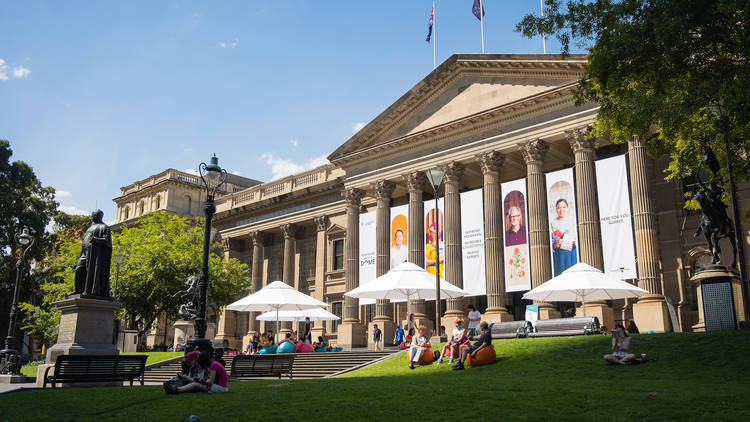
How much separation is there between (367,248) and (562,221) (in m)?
12.3

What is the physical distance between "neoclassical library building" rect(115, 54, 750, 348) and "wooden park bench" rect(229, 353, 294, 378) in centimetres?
1028

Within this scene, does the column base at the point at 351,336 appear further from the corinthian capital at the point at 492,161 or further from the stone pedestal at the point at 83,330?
the stone pedestal at the point at 83,330

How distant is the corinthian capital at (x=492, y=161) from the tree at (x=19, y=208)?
107ft

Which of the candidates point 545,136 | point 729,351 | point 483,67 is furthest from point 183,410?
point 483,67

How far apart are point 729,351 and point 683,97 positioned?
6.06 m

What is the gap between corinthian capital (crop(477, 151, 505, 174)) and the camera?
3166 cm

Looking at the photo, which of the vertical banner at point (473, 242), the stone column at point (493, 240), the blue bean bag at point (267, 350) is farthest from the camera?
the vertical banner at point (473, 242)

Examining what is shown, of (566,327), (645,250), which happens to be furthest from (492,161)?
(566,327)

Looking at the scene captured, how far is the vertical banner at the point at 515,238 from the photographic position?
29.2 meters

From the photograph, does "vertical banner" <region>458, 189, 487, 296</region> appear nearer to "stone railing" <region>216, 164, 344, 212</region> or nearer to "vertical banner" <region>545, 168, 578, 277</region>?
"vertical banner" <region>545, 168, 578, 277</region>

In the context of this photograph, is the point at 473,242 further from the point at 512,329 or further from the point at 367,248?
the point at 512,329

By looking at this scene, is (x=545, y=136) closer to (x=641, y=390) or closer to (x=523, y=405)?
(x=641, y=390)

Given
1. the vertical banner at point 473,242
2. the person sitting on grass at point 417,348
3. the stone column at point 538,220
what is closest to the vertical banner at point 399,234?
the vertical banner at point 473,242

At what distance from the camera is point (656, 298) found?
24375 mm
